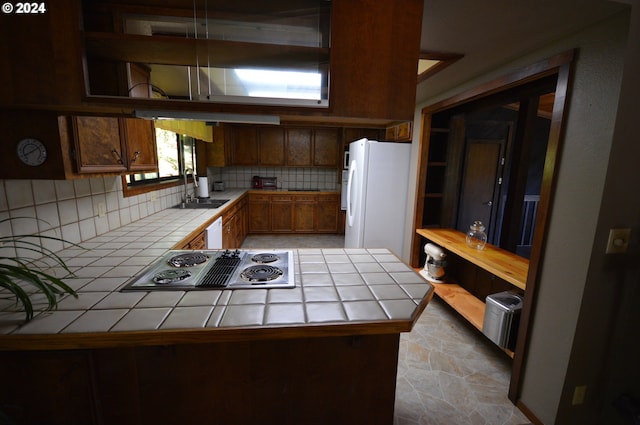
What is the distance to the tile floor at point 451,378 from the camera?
5.32 ft

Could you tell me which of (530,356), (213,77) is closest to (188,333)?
(213,77)

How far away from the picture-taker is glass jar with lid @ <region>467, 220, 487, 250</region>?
2.41 m

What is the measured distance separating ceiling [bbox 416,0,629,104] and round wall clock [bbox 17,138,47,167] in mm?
1955

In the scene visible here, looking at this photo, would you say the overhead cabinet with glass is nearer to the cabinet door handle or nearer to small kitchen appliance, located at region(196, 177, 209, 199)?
the cabinet door handle

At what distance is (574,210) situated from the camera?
1.34 meters

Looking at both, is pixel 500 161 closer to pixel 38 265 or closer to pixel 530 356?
pixel 530 356

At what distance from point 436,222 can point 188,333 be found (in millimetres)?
2911

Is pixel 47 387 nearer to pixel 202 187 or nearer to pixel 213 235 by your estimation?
pixel 213 235

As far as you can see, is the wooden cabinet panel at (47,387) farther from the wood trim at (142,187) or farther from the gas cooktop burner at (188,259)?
the wood trim at (142,187)

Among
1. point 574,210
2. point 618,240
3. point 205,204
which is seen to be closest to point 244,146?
point 205,204

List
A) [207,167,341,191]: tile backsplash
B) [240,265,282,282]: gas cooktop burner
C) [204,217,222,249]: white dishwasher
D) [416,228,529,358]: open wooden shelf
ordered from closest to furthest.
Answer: [240,265,282,282]: gas cooktop burner
[416,228,529,358]: open wooden shelf
[204,217,222,249]: white dishwasher
[207,167,341,191]: tile backsplash

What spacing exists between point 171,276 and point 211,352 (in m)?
0.41

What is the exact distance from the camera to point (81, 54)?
3.77 feet

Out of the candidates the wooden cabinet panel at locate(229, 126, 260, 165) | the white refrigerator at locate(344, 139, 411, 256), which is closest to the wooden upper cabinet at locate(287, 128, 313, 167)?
the wooden cabinet panel at locate(229, 126, 260, 165)
